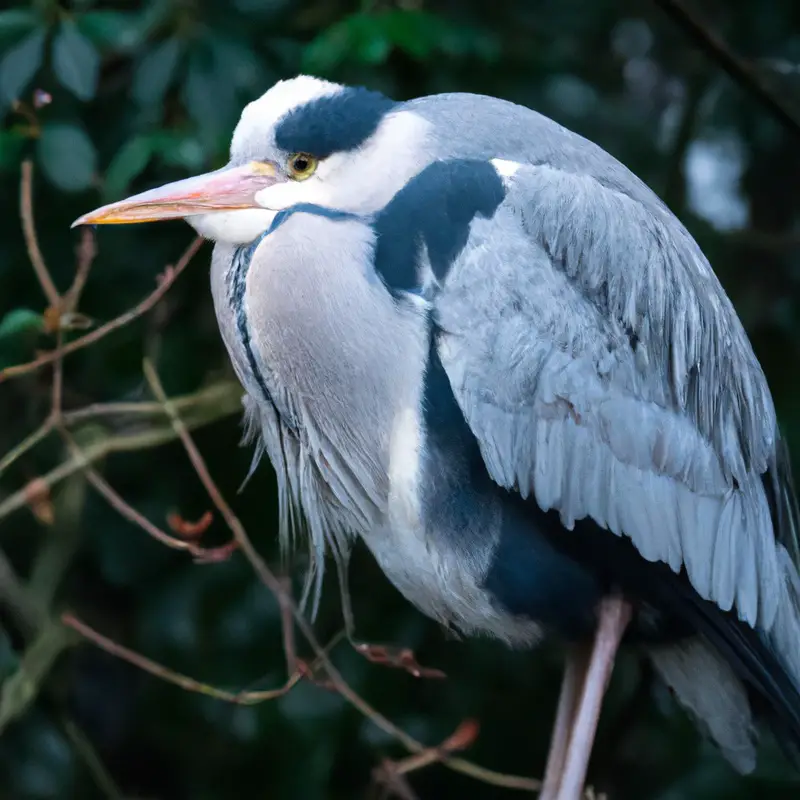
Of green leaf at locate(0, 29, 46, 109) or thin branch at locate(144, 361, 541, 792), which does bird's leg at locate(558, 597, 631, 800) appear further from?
green leaf at locate(0, 29, 46, 109)

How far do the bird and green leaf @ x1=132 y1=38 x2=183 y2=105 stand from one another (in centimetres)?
46

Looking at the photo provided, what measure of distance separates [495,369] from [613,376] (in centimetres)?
15

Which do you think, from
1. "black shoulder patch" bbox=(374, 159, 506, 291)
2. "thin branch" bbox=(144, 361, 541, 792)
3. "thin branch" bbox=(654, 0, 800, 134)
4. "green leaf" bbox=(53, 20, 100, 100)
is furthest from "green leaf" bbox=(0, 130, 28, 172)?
"thin branch" bbox=(654, 0, 800, 134)

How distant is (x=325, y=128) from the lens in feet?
4.46

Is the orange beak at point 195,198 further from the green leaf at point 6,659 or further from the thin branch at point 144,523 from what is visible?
the green leaf at point 6,659

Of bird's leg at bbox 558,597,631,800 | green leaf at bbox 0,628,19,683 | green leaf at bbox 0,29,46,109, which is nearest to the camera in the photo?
bird's leg at bbox 558,597,631,800

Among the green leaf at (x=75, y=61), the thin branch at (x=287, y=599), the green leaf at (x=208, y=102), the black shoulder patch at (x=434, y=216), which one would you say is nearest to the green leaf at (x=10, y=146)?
the green leaf at (x=75, y=61)

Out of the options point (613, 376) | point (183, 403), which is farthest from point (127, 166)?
point (613, 376)

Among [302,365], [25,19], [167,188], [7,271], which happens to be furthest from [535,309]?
[7,271]

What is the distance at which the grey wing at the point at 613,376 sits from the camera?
132cm

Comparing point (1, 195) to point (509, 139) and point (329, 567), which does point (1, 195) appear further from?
point (509, 139)

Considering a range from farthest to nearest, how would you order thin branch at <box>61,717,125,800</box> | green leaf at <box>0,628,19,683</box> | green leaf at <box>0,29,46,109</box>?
thin branch at <box>61,717,125,800</box> → green leaf at <box>0,628,19,683</box> → green leaf at <box>0,29,46,109</box>

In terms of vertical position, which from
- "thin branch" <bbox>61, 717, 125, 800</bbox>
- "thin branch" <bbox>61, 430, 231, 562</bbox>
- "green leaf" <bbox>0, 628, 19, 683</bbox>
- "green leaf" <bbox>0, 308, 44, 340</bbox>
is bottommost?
"thin branch" <bbox>61, 717, 125, 800</bbox>

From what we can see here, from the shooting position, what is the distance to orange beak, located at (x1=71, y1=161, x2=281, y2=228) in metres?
1.30
